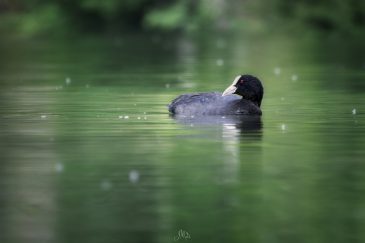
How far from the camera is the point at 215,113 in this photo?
1783 cm

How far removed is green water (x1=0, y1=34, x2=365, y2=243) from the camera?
9258 millimetres

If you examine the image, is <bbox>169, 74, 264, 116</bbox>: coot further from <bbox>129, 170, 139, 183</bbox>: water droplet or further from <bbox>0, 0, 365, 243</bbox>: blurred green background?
<bbox>129, 170, 139, 183</bbox>: water droplet

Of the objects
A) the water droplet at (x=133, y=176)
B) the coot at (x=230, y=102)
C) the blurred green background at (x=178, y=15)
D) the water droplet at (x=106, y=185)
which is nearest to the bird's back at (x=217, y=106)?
the coot at (x=230, y=102)

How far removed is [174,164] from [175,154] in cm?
76

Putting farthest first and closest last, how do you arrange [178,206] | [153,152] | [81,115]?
1. [81,115]
2. [153,152]
3. [178,206]

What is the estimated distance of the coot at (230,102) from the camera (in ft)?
58.5

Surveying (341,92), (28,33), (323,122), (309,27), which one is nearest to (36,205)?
(323,122)

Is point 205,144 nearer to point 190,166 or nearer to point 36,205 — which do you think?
point 190,166

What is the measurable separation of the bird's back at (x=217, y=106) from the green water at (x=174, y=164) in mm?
376

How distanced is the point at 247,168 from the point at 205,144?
2.10m

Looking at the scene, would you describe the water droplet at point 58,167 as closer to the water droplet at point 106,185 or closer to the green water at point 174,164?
the green water at point 174,164

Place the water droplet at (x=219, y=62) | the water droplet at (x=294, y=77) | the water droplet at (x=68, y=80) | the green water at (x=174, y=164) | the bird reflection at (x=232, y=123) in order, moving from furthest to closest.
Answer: the water droplet at (x=219, y=62), the water droplet at (x=294, y=77), the water droplet at (x=68, y=80), the bird reflection at (x=232, y=123), the green water at (x=174, y=164)

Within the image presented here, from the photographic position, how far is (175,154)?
524 inches

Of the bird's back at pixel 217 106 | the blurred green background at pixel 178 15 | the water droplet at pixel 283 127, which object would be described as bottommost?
the water droplet at pixel 283 127
